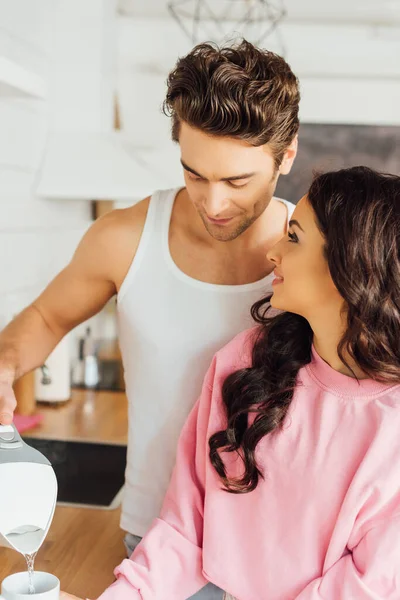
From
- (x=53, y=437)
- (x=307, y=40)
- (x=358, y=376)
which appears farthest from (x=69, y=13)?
(x=358, y=376)

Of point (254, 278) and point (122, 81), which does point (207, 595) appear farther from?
point (122, 81)

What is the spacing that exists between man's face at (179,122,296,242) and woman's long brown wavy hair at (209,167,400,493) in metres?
0.13

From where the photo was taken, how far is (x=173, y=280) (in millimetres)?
1377

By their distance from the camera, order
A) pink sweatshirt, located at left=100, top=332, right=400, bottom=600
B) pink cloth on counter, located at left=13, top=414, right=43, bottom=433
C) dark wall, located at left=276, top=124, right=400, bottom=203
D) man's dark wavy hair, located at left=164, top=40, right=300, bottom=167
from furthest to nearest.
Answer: dark wall, located at left=276, top=124, right=400, bottom=203 < pink cloth on counter, located at left=13, top=414, right=43, bottom=433 < man's dark wavy hair, located at left=164, top=40, right=300, bottom=167 < pink sweatshirt, located at left=100, top=332, right=400, bottom=600

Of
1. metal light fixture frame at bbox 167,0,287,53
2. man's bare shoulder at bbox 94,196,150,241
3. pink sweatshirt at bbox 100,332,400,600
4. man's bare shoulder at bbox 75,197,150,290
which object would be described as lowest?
pink sweatshirt at bbox 100,332,400,600

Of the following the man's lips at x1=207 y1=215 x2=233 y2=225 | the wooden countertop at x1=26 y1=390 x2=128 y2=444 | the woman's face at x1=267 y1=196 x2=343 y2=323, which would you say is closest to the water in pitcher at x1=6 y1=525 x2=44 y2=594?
the woman's face at x1=267 y1=196 x2=343 y2=323

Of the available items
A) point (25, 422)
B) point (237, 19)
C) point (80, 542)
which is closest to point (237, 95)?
point (80, 542)

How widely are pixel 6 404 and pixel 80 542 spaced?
0.42 metres

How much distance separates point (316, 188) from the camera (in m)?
1.14

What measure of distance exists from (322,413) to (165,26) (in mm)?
1668

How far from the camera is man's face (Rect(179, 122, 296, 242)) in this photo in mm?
1204

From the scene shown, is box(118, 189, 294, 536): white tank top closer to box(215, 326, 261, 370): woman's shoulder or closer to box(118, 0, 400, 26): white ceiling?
box(215, 326, 261, 370): woman's shoulder

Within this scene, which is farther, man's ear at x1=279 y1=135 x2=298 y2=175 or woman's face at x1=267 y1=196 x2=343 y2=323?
man's ear at x1=279 y1=135 x2=298 y2=175

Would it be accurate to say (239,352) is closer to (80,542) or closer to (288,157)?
(288,157)
